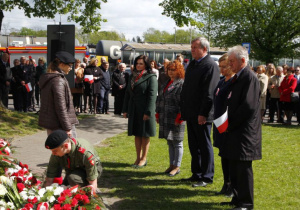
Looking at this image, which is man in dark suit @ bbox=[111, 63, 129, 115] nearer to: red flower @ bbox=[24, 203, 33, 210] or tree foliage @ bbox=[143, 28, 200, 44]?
red flower @ bbox=[24, 203, 33, 210]

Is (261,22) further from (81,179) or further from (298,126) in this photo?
(81,179)

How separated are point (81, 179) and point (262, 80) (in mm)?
9579

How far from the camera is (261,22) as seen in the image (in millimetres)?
31625

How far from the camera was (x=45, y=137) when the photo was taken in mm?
10891

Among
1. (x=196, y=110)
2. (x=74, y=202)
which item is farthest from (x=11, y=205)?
(x=196, y=110)

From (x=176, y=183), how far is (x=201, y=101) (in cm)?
142

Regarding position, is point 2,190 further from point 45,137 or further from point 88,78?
point 88,78

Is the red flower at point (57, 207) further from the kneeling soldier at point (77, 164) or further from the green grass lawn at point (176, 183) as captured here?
the green grass lawn at point (176, 183)

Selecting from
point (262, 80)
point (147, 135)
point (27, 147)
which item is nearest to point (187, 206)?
point (147, 135)

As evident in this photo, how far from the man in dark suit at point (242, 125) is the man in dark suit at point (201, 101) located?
1.02m

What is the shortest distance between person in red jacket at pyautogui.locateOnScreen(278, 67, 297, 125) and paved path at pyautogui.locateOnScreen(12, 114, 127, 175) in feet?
17.7

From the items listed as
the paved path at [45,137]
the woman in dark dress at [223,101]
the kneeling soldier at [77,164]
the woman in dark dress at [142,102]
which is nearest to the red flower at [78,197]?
the kneeling soldier at [77,164]

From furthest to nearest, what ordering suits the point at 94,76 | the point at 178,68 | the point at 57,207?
the point at 94,76 < the point at 178,68 < the point at 57,207

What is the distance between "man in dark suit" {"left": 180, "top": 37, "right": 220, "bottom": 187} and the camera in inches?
246
